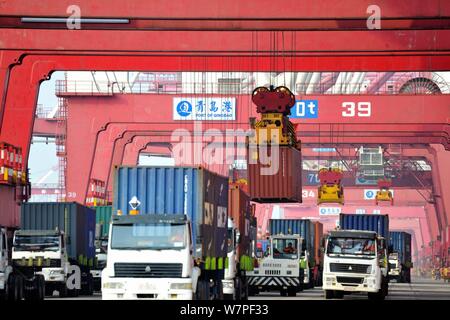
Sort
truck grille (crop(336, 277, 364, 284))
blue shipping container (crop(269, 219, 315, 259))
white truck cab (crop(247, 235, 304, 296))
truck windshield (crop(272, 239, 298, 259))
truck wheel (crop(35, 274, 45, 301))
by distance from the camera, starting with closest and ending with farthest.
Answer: truck wheel (crop(35, 274, 45, 301)) < truck grille (crop(336, 277, 364, 284)) < white truck cab (crop(247, 235, 304, 296)) < truck windshield (crop(272, 239, 298, 259)) < blue shipping container (crop(269, 219, 315, 259))

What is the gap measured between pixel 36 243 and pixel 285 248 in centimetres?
912

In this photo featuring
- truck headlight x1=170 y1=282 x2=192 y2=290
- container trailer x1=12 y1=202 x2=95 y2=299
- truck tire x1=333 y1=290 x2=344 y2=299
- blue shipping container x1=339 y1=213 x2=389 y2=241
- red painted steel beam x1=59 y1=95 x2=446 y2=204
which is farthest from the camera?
red painted steel beam x1=59 y1=95 x2=446 y2=204

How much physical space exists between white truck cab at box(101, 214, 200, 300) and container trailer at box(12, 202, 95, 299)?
9.74 meters

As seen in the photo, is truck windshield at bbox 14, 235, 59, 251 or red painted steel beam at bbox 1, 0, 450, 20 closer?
red painted steel beam at bbox 1, 0, 450, 20

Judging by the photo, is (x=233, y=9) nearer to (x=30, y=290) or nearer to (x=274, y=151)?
(x=274, y=151)

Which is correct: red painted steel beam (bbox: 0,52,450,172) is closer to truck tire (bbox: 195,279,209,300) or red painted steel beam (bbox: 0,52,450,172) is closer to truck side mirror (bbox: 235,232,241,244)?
truck side mirror (bbox: 235,232,241,244)

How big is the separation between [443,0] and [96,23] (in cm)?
980

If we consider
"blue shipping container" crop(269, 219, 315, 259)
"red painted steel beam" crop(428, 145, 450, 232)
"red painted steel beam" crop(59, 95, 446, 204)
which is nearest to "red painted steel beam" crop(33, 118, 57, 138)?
"red painted steel beam" crop(59, 95, 446, 204)

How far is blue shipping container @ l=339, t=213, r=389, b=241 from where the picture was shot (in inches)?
1694


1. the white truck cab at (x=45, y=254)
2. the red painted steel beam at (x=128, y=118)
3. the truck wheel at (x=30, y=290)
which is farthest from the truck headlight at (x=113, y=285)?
the red painted steel beam at (x=128, y=118)

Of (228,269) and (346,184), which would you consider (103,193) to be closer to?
(228,269)

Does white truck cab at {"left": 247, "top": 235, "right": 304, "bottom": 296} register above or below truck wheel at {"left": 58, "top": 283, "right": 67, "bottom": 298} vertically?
above

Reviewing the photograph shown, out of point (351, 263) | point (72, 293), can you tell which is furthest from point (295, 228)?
point (351, 263)

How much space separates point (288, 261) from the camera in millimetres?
39688
